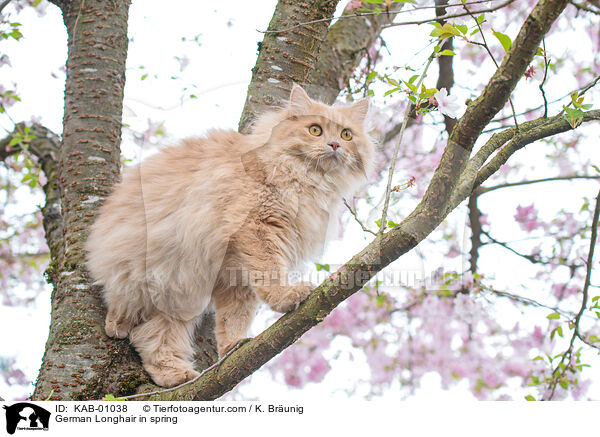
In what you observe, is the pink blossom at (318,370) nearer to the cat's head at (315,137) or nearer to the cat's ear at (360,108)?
the cat's head at (315,137)

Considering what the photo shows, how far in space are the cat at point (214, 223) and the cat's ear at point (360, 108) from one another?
0.11m

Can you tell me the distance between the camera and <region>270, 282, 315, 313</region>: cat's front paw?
7.02ft

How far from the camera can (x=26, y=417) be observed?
7.39 ft

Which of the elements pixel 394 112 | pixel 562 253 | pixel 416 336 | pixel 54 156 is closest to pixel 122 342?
pixel 54 156

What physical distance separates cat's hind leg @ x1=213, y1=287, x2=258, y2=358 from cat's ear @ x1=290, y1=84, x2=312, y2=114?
999 millimetres

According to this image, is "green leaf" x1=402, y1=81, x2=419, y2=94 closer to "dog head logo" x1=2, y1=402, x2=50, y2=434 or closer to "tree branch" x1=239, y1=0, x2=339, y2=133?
"tree branch" x1=239, y1=0, x2=339, y2=133

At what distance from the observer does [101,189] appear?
10.2ft

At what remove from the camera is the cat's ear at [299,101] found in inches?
113

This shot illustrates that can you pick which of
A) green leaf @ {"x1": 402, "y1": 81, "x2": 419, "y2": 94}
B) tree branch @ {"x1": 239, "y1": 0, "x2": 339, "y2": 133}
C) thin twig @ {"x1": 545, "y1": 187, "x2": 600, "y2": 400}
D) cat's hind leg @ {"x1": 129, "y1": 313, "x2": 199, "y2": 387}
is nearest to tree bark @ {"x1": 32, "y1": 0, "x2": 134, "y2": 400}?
cat's hind leg @ {"x1": 129, "y1": 313, "x2": 199, "y2": 387}

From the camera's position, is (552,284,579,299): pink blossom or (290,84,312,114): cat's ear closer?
(290,84,312,114): cat's ear

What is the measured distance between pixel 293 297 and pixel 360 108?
1.39m

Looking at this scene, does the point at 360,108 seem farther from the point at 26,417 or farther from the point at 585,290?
the point at 26,417

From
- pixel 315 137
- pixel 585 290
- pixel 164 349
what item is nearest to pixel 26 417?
pixel 164 349

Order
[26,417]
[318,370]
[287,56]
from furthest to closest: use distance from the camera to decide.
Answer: [318,370] → [287,56] → [26,417]
